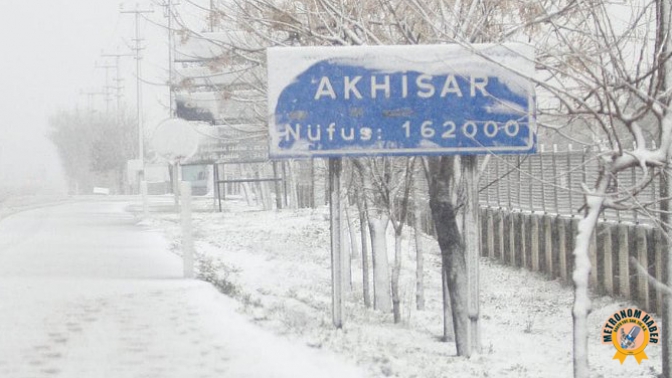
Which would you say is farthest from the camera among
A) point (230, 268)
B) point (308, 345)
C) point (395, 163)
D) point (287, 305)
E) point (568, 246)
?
point (568, 246)

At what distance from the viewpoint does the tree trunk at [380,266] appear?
18578 millimetres

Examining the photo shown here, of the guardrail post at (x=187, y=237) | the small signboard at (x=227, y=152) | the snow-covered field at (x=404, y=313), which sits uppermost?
the small signboard at (x=227, y=152)

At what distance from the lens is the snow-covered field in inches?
484

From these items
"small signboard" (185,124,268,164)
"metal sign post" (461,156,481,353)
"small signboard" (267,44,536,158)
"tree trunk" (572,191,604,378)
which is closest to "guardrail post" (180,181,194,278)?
"small signboard" (267,44,536,158)

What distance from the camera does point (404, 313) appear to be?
729 inches

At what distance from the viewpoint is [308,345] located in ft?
38.2

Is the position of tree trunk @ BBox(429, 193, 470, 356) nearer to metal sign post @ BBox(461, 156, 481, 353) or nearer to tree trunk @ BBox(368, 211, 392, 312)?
metal sign post @ BBox(461, 156, 481, 353)

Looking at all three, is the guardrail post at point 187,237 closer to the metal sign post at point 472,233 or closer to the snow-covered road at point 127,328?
the snow-covered road at point 127,328

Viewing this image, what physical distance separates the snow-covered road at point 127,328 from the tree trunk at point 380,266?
290 centimetres

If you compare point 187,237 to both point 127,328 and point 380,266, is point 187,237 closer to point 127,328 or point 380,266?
point 380,266

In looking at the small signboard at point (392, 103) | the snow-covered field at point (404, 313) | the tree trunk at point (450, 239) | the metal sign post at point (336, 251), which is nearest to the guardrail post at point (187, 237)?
the snow-covered field at point (404, 313)

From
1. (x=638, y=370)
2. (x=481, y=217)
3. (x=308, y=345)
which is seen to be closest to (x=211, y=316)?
(x=308, y=345)

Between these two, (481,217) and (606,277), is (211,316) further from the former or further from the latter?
(481,217)

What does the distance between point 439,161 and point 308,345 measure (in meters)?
2.72
